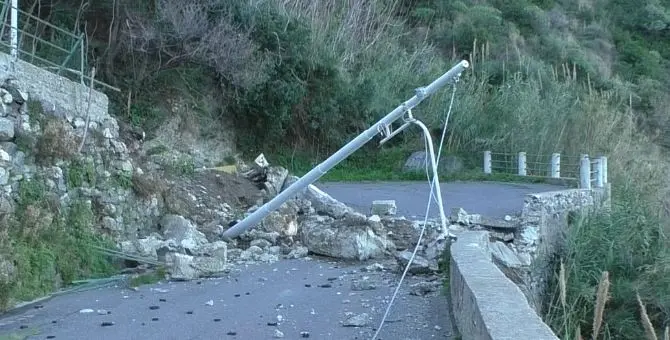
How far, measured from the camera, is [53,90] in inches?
566

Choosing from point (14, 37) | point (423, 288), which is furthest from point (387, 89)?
point (423, 288)

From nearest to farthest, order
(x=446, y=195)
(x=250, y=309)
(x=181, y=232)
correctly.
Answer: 1. (x=250, y=309)
2. (x=181, y=232)
3. (x=446, y=195)

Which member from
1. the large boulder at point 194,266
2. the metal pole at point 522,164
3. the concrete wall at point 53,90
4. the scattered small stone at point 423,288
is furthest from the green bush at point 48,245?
the metal pole at point 522,164

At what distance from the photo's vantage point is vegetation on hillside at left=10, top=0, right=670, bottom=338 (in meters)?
14.7

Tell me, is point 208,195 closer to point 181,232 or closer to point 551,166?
point 181,232

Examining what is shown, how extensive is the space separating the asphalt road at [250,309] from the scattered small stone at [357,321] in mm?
72

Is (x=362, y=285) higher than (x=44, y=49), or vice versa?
(x=44, y=49)

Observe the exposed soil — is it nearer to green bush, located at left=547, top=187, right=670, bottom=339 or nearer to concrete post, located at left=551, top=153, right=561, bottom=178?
green bush, located at left=547, top=187, right=670, bottom=339

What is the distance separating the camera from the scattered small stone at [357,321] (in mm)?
9125

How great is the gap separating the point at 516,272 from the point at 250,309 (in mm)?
4040

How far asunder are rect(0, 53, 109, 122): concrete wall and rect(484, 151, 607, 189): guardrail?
13.3 m

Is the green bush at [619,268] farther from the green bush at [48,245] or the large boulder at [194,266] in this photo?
the green bush at [48,245]

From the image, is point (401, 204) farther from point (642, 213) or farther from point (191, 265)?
point (191, 265)

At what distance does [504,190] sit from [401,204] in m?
5.34
